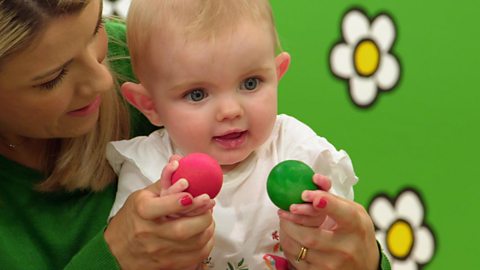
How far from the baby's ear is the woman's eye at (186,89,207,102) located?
0.09 metres

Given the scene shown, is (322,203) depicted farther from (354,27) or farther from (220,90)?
(354,27)

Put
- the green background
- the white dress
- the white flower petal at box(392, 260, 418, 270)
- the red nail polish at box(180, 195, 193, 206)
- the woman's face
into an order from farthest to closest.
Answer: the white flower petal at box(392, 260, 418, 270) < the green background < the white dress < the woman's face < the red nail polish at box(180, 195, 193, 206)

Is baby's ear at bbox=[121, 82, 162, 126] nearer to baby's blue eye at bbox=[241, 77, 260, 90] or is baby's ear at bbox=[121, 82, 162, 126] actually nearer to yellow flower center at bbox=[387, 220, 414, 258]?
baby's blue eye at bbox=[241, 77, 260, 90]

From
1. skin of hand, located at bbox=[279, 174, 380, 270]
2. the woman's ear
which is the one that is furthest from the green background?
skin of hand, located at bbox=[279, 174, 380, 270]

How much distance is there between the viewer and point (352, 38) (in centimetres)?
218

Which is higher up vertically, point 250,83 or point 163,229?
point 250,83

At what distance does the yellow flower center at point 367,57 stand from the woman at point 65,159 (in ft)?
Answer: 3.41

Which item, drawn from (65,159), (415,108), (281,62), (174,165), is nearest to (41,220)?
(65,159)

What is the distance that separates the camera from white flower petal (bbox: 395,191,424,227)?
2172mm

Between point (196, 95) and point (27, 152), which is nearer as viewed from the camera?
point (196, 95)

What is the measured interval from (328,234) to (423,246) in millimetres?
1246

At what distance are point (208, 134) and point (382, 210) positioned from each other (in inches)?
48.8

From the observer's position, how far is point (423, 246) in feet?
7.15

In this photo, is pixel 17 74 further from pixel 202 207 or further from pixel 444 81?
pixel 444 81
